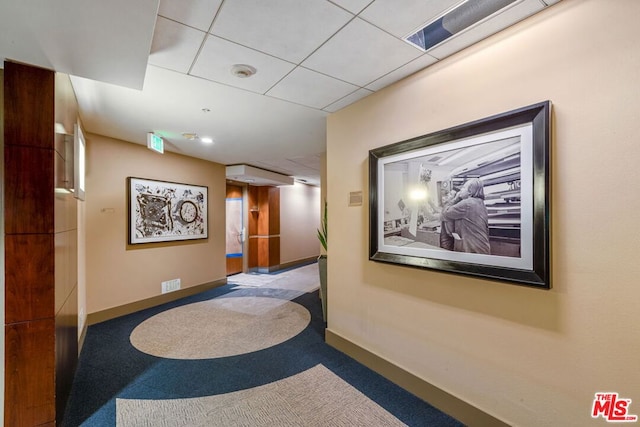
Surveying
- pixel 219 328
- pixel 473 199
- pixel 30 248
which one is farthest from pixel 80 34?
pixel 219 328

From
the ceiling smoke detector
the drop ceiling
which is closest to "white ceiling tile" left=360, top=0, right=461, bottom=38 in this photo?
the drop ceiling

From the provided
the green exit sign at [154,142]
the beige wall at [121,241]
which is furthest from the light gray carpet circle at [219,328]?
the green exit sign at [154,142]

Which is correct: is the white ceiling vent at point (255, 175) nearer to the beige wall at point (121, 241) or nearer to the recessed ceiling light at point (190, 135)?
the beige wall at point (121, 241)

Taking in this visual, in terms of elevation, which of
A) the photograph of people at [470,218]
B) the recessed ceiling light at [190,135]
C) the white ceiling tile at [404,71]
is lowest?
the photograph of people at [470,218]

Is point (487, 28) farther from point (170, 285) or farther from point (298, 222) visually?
point (298, 222)

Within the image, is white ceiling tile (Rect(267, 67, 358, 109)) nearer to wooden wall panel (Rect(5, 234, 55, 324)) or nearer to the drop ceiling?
the drop ceiling

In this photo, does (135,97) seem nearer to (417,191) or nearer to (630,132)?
(417,191)

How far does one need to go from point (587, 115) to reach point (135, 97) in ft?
11.2

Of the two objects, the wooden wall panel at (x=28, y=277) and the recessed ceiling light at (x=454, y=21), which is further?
the wooden wall panel at (x=28, y=277)

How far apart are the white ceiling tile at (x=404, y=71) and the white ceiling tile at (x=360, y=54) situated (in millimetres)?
55

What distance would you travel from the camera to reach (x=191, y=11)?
1.46m

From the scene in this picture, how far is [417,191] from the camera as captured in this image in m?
2.09

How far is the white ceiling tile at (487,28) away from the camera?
1.46 meters

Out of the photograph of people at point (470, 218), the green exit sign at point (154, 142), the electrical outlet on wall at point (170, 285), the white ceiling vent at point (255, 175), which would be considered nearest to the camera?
the photograph of people at point (470, 218)
